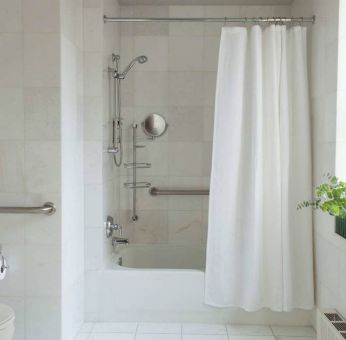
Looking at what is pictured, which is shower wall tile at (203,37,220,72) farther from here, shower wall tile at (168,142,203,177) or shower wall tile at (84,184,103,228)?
shower wall tile at (84,184,103,228)

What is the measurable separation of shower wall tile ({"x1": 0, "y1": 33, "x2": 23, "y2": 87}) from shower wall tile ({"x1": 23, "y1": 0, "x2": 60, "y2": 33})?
0.10 meters

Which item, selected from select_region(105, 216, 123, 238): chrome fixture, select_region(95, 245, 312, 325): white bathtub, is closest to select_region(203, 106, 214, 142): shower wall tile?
select_region(105, 216, 123, 238): chrome fixture

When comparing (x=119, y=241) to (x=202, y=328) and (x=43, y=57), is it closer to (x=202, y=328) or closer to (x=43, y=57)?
(x=202, y=328)

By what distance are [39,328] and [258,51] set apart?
210 centimetres

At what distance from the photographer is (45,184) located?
2354 millimetres

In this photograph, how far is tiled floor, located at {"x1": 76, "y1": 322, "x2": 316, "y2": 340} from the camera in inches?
104

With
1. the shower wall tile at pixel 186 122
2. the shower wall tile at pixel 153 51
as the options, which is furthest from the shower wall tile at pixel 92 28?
the shower wall tile at pixel 186 122

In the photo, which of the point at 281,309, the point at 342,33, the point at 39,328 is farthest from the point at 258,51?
the point at 39,328

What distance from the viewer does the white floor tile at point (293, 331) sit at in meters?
2.69

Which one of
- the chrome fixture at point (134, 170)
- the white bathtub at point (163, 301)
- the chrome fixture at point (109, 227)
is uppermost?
the chrome fixture at point (134, 170)

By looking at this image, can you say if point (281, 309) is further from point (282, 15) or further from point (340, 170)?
point (282, 15)

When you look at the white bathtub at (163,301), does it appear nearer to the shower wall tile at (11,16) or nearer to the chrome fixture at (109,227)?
the chrome fixture at (109,227)

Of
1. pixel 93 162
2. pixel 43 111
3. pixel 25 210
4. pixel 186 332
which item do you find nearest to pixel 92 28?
pixel 43 111

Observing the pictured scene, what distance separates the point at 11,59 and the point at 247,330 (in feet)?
7.17
